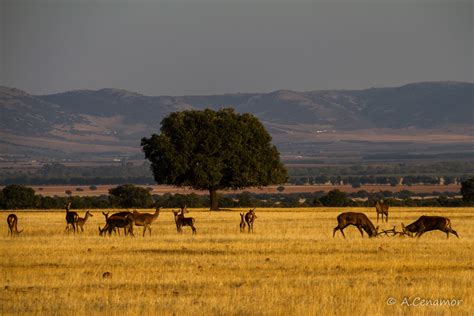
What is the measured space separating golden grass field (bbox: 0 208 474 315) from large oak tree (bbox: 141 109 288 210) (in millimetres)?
34682

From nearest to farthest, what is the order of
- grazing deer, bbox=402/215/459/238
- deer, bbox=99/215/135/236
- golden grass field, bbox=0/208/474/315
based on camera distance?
golden grass field, bbox=0/208/474/315 → grazing deer, bbox=402/215/459/238 → deer, bbox=99/215/135/236

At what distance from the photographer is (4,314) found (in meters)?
19.8

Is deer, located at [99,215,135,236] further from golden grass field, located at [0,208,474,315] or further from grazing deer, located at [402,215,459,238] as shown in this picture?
grazing deer, located at [402,215,459,238]

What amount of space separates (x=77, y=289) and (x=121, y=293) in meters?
1.07

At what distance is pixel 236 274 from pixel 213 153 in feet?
167

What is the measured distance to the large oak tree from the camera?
74875 millimetres

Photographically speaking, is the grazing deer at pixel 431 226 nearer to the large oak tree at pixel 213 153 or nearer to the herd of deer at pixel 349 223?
the herd of deer at pixel 349 223

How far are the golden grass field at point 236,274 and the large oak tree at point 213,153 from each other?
3468 cm

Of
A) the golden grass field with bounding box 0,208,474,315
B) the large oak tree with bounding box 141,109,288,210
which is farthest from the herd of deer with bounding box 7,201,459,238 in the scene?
the large oak tree with bounding box 141,109,288,210

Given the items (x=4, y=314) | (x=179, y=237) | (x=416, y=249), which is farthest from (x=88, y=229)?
(x=4, y=314)

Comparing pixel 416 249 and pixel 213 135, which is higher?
pixel 213 135

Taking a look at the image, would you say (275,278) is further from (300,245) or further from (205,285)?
(300,245)

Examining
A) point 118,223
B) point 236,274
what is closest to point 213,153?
point 118,223

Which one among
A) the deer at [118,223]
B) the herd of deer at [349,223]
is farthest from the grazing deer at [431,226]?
the deer at [118,223]
